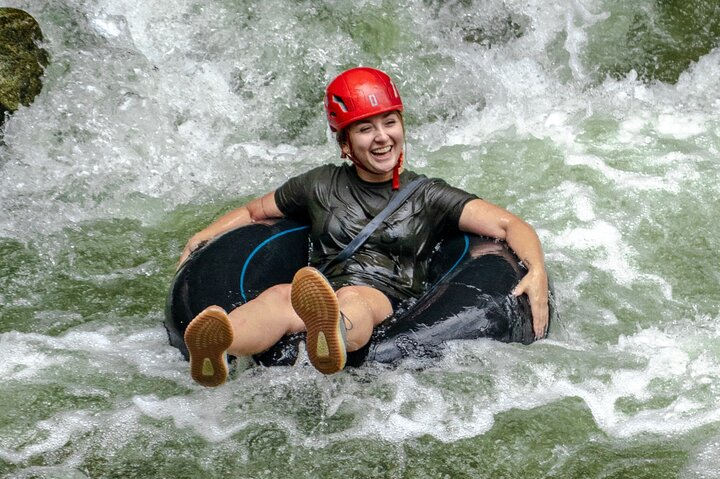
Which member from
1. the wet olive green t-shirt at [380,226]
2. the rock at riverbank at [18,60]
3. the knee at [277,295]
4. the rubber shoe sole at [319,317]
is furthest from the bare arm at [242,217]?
the rock at riverbank at [18,60]

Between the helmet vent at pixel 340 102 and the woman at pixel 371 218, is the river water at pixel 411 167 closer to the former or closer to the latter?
the woman at pixel 371 218

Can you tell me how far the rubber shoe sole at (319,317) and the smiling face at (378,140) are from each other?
0.99m

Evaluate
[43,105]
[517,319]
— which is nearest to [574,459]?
[517,319]

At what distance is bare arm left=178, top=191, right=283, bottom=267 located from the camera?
5547 millimetres

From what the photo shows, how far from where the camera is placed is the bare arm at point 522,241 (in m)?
4.98

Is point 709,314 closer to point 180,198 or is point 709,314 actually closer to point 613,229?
point 613,229

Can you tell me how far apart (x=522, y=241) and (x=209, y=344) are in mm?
1603

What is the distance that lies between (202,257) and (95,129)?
2.48 meters

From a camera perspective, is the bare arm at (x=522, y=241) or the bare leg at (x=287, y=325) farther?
the bare arm at (x=522, y=241)

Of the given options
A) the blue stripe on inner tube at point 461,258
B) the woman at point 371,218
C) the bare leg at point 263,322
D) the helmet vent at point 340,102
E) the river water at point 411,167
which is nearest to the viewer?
the bare leg at point 263,322

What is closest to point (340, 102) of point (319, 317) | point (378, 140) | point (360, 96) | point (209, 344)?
point (360, 96)

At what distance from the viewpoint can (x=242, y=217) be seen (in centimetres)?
567

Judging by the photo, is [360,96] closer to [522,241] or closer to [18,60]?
[522,241]

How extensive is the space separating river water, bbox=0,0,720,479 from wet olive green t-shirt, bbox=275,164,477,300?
55cm
